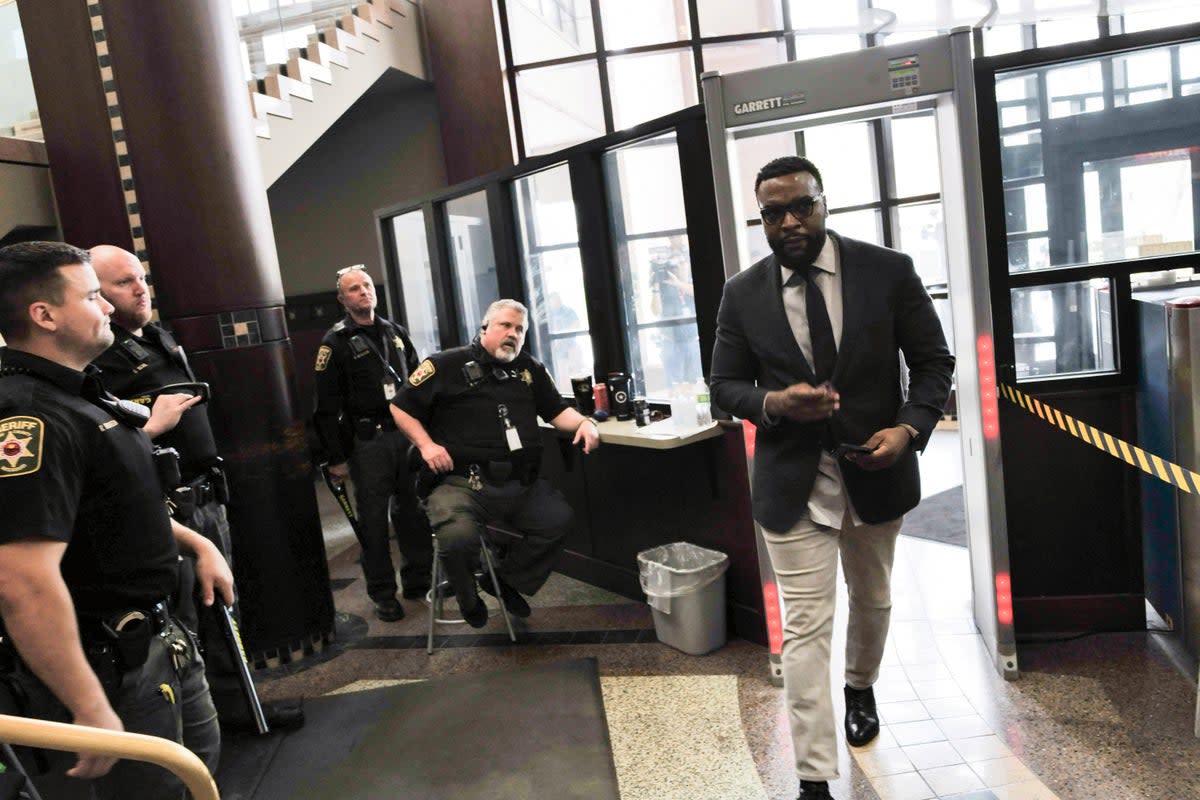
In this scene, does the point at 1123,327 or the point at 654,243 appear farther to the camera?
the point at 654,243

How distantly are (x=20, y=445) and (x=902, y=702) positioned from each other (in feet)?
8.48

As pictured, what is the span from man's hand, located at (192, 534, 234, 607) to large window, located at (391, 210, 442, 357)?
3.78 metres

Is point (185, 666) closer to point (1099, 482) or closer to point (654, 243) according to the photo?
point (654, 243)

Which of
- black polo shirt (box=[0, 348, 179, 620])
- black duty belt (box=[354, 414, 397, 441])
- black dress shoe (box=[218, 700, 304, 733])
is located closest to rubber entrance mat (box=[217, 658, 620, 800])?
black dress shoe (box=[218, 700, 304, 733])

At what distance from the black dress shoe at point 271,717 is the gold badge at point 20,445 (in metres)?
1.92

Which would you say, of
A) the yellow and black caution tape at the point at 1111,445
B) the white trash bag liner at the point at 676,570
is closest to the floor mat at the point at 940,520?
the white trash bag liner at the point at 676,570

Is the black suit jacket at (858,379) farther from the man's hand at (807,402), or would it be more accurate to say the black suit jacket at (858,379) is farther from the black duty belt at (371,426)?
the black duty belt at (371,426)

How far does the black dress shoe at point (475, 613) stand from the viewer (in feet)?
12.7

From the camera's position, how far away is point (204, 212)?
146 inches

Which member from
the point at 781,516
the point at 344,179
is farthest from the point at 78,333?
the point at 344,179

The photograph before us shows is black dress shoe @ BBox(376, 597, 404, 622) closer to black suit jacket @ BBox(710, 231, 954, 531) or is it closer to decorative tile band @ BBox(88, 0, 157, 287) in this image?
decorative tile band @ BBox(88, 0, 157, 287)

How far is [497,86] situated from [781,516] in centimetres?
623

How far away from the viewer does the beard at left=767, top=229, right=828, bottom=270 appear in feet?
7.83

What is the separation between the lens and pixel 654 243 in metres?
4.10
